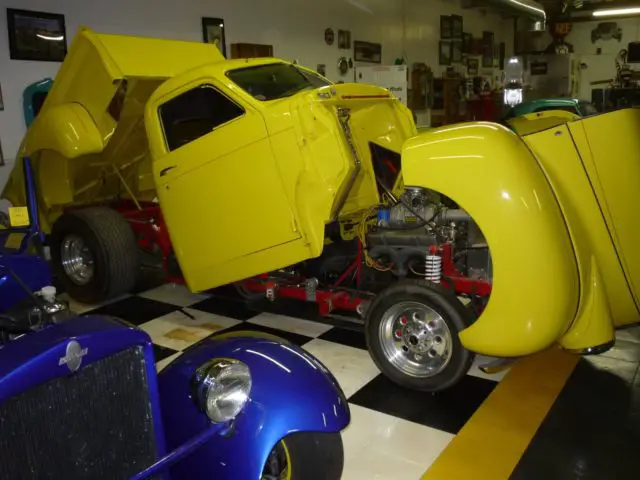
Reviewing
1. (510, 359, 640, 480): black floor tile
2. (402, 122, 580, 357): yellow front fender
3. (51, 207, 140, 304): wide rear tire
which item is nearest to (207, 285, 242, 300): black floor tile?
(51, 207, 140, 304): wide rear tire

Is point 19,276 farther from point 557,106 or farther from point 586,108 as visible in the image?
point 586,108

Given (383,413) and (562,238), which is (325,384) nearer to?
(383,413)

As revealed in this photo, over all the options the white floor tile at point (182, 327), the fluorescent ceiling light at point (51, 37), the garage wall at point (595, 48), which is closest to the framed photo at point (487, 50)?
the garage wall at point (595, 48)

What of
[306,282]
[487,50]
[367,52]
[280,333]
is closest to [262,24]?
[367,52]

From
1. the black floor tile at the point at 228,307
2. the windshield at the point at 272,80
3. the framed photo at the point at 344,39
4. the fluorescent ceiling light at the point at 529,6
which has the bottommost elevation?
the black floor tile at the point at 228,307

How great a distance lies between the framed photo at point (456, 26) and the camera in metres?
14.6

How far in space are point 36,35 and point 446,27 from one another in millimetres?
10817

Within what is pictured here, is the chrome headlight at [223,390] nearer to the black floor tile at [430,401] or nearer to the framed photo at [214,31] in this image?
the black floor tile at [430,401]

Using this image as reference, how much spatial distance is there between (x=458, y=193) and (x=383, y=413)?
4.05 ft

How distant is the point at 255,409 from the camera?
1.85m

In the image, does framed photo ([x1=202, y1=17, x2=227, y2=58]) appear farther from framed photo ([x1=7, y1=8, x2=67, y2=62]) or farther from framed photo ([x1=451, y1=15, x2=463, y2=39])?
framed photo ([x1=451, y1=15, x2=463, y2=39])

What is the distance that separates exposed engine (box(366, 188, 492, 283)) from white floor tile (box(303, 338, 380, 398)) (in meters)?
0.62

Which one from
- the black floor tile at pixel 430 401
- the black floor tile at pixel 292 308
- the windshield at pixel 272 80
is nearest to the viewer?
the black floor tile at pixel 430 401

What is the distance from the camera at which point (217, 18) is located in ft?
26.8
